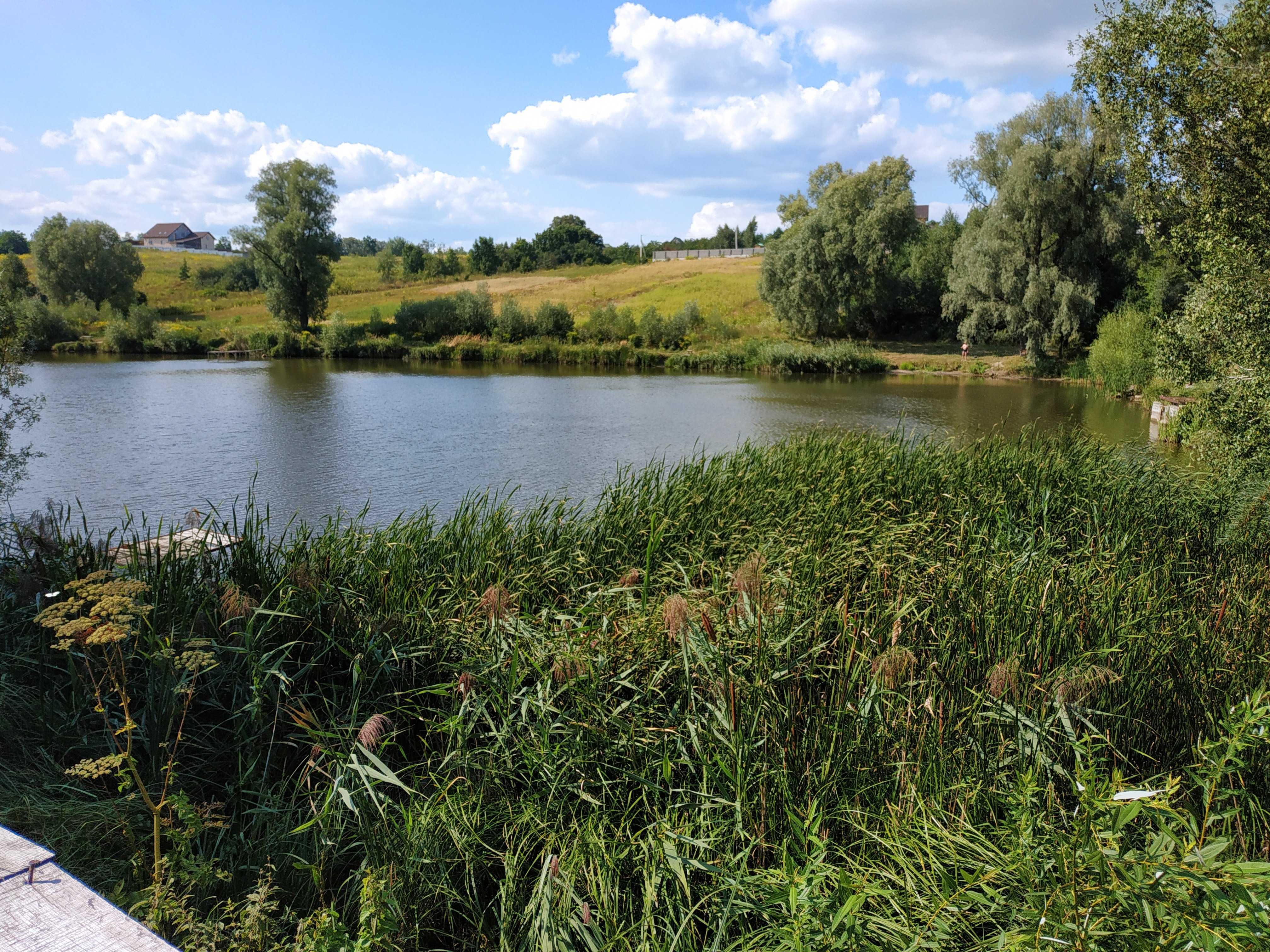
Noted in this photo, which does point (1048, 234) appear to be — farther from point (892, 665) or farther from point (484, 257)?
point (484, 257)

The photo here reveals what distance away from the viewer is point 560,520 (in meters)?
6.38

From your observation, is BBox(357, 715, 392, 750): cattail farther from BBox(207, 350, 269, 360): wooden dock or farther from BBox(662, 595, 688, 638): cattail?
BBox(207, 350, 269, 360): wooden dock

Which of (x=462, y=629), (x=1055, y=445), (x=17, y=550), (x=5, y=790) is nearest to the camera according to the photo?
(x=5, y=790)

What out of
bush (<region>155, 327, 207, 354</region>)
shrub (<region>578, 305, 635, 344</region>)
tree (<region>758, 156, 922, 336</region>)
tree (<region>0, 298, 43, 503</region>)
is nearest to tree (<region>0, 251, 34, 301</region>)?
bush (<region>155, 327, 207, 354</region>)

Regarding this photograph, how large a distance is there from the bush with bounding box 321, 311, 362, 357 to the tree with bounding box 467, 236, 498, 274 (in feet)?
87.5

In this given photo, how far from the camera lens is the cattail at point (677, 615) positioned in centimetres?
348

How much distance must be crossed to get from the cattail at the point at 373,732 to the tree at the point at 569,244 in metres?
68.6

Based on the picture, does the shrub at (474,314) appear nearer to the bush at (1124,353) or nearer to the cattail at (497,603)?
the bush at (1124,353)

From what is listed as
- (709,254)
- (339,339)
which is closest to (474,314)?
(339,339)

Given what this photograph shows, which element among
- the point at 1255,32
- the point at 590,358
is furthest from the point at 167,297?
the point at 1255,32

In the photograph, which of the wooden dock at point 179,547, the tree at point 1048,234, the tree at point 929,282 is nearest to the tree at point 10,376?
the wooden dock at point 179,547

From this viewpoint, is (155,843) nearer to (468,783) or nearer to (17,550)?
(468,783)

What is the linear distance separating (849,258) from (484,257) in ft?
127

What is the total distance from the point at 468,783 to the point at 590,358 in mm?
34463
